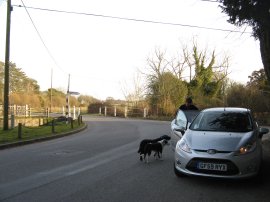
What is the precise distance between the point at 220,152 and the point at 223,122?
172 cm

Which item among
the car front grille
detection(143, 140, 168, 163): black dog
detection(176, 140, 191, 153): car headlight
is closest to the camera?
the car front grille

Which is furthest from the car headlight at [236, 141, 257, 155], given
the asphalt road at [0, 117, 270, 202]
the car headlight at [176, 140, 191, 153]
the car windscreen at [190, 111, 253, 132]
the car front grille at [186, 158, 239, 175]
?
the car headlight at [176, 140, 191, 153]

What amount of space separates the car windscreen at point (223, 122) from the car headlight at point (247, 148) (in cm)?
79

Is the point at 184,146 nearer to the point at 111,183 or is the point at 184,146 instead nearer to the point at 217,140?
the point at 217,140

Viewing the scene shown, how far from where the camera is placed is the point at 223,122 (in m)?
9.83

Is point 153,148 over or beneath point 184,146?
beneath

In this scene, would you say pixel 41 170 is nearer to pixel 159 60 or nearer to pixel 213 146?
pixel 213 146

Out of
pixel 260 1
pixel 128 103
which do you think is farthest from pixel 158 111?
pixel 260 1

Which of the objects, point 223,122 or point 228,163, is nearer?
point 228,163

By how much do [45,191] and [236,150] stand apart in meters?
3.61

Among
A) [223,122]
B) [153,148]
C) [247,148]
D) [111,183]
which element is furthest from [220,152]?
[153,148]

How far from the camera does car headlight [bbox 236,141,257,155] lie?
826 centimetres

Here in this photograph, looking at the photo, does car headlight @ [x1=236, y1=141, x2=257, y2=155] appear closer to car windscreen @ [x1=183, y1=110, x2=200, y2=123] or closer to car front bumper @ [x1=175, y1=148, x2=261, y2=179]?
car front bumper @ [x1=175, y1=148, x2=261, y2=179]

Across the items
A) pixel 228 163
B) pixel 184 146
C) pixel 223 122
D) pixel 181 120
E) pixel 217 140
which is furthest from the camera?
pixel 181 120
